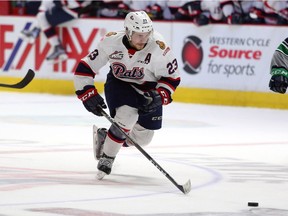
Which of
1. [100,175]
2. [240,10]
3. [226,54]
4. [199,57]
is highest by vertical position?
[100,175]

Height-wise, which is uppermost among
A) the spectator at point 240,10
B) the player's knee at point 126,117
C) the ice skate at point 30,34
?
the player's knee at point 126,117

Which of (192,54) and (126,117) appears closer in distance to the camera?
(126,117)

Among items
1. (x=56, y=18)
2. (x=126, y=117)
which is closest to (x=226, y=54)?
(x=56, y=18)

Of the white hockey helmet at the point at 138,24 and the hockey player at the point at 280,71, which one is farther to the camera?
the hockey player at the point at 280,71

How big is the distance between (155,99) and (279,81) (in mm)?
1055

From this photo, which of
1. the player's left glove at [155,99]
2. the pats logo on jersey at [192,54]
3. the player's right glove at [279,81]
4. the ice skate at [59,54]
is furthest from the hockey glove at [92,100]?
the ice skate at [59,54]

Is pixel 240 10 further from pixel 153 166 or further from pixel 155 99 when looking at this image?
pixel 155 99

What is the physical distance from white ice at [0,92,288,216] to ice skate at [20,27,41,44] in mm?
2681

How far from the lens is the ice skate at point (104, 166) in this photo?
7.21 m

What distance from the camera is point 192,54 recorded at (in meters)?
13.9

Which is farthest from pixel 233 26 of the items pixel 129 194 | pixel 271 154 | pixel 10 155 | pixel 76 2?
pixel 129 194

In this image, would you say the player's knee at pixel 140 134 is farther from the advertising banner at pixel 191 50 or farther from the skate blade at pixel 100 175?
the advertising banner at pixel 191 50

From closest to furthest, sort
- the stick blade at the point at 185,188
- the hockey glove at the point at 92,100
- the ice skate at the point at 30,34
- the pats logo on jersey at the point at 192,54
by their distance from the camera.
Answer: the stick blade at the point at 185,188, the hockey glove at the point at 92,100, the pats logo on jersey at the point at 192,54, the ice skate at the point at 30,34

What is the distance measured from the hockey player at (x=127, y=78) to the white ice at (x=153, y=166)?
1.02 feet
